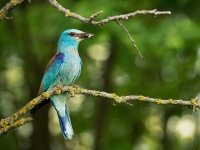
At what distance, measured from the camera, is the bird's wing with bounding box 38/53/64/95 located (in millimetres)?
4812

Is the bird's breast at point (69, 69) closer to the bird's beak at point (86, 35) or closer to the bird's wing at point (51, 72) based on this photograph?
the bird's wing at point (51, 72)

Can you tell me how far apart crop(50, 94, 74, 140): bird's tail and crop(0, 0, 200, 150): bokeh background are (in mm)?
2564

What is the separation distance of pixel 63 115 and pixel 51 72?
401mm

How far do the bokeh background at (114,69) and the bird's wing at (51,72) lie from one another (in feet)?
8.66

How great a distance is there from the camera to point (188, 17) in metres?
8.94

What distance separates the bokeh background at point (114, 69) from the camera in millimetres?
8414

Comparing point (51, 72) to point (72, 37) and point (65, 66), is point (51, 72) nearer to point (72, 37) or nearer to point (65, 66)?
point (65, 66)

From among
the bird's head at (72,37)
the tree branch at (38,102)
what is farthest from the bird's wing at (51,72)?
the tree branch at (38,102)

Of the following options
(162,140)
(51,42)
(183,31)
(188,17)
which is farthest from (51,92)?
(162,140)

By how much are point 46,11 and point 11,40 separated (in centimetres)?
109

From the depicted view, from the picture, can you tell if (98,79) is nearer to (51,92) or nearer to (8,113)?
(8,113)

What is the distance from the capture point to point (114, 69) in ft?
39.4

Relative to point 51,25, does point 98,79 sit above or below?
above

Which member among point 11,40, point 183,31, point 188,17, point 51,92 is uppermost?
point 11,40
